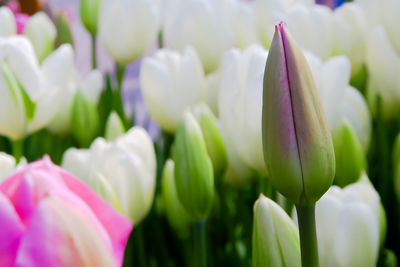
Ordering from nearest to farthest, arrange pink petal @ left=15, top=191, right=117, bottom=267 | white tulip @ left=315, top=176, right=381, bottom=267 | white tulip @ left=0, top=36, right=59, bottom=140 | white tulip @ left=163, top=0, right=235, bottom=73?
pink petal @ left=15, top=191, right=117, bottom=267, white tulip @ left=315, top=176, right=381, bottom=267, white tulip @ left=0, top=36, right=59, bottom=140, white tulip @ left=163, top=0, right=235, bottom=73

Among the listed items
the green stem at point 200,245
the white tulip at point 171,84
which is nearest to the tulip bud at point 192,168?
the green stem at point 200,245

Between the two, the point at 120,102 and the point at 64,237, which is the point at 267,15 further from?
the point at 64,237

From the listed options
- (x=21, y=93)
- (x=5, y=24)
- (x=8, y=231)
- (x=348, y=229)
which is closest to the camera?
(x=8, y=231)

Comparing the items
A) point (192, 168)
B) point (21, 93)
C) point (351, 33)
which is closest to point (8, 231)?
point (192, 168)

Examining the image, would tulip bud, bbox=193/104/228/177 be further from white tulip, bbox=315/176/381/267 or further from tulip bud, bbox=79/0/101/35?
tulip bud, bbox=79/0/101/35

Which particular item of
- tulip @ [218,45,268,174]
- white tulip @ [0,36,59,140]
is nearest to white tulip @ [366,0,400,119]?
tulip @ [218,45,268,174]

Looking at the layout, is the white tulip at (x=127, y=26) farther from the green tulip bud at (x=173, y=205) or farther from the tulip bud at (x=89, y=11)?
the green tulip bud at (x=173, y=205)
